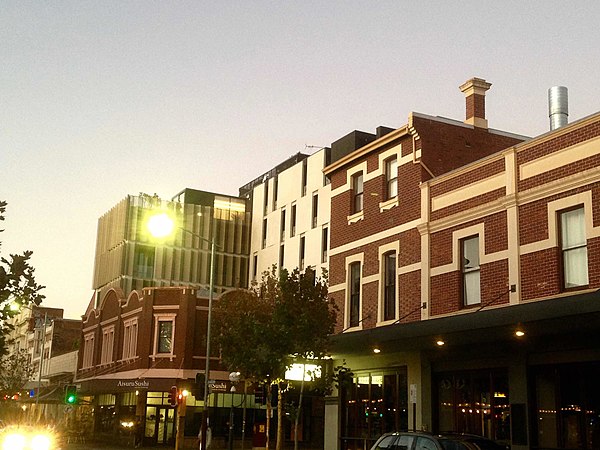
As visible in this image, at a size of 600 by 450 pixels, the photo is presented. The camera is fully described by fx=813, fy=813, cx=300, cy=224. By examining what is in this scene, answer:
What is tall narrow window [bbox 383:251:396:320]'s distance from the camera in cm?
2631

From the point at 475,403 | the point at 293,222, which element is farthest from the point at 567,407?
the point at 293,222

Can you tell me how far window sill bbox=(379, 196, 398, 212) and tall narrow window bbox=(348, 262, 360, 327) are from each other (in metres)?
2.41

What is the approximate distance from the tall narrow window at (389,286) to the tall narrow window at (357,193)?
2.88m

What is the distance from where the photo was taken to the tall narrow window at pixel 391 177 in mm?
27125

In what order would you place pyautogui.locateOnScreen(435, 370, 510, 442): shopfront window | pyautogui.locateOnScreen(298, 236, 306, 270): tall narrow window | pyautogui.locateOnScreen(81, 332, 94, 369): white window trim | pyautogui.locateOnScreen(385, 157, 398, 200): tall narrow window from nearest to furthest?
1. pyautogui.locateOnScreen(435, 370, 510, 442): shopfront window
2. pyautogui.locateOnScreen(385, 157, 398, 200): tall narrow window
3. pyautogui.locateOnScreen(81, 332, 94, 369): white window trim
4. pyautogui.locateOnScreen(298, 236, 306, 270): tall narrow window

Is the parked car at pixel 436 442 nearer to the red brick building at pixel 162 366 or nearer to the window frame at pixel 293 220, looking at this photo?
the red brick building at pixel 162 366

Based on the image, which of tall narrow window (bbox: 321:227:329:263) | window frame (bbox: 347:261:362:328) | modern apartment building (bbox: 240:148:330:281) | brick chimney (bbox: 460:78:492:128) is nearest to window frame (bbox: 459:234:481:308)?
window frame (bbox: 347:261:362:328)

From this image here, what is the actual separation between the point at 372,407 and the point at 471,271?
21.3ft

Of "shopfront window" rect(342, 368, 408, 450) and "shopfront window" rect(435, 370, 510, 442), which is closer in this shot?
"shopfront window" rect(435, 370, 510, 442)

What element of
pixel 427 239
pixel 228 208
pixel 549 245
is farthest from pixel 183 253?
pixel 549 245

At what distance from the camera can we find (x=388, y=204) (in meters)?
26.9

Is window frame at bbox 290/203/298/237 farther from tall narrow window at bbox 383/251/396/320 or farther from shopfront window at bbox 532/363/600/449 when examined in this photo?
shopfront window at bbox 532/363/600/449

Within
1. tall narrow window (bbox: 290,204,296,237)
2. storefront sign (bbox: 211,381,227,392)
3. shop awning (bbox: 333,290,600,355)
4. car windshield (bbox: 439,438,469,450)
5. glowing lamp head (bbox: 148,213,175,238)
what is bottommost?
car windshield (bbox: 439,438,469,450)

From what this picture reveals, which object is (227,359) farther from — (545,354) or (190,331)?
(190,331)
